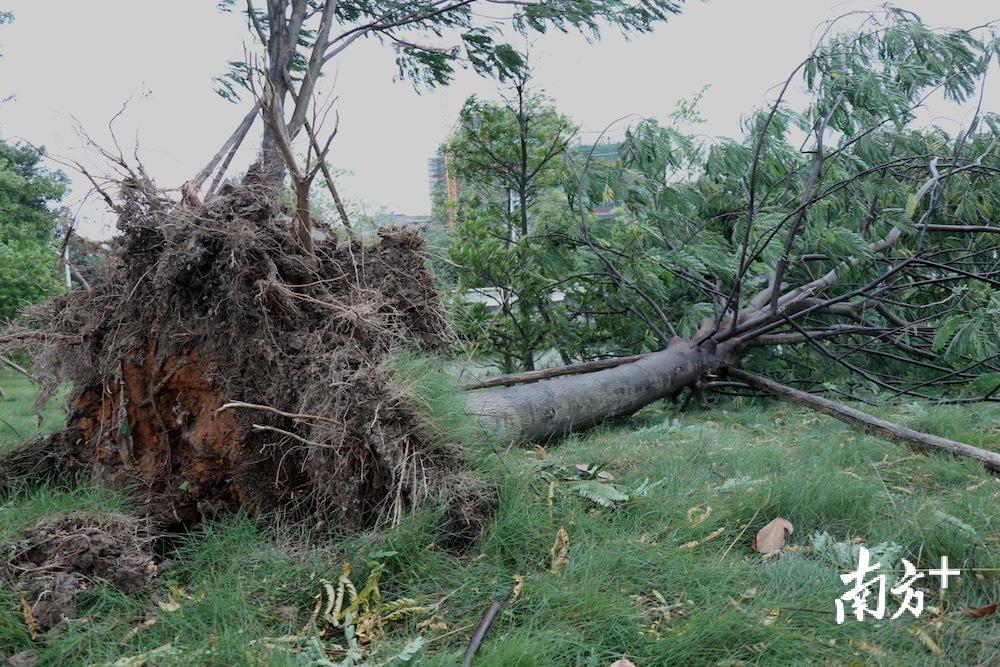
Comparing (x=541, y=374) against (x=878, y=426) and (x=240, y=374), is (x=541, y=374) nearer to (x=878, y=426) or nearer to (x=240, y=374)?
(x=878, y=426)

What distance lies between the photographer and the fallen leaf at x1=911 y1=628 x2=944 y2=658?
6.34 feet

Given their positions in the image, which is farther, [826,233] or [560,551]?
[826,233]

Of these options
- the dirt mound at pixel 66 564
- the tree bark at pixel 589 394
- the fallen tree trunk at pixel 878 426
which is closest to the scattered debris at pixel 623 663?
the tree bark at pixel 589 394

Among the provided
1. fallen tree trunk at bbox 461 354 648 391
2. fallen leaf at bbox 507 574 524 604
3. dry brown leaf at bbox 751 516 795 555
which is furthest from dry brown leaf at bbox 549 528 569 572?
fallen tree trunk at bbox 461 354 648 391

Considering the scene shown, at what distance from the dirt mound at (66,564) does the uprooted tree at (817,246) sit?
1.99 meters

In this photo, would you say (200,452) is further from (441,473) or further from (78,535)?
(441,473)

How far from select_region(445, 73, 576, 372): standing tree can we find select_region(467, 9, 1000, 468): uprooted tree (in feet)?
0.97

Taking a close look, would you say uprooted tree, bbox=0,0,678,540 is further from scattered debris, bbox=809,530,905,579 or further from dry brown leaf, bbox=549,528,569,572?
scattered debris, bbox=809,530,905,579


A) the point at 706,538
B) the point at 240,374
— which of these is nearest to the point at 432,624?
the point at 706,538

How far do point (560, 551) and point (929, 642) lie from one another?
1.06 meters

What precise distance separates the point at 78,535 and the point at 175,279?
3.41 feet

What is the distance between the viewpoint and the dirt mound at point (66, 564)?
2.13 m

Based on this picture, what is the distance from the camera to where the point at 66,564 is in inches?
89.0

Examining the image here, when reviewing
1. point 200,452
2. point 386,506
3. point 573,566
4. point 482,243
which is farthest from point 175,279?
point 482,243
